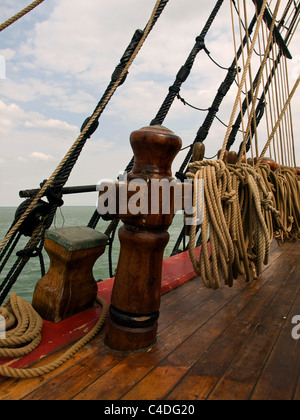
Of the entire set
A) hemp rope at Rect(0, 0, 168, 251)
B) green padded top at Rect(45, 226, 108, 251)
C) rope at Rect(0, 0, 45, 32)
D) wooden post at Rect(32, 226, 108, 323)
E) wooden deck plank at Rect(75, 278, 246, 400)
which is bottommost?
wooden deck plank at Rect(75, 278, 246, 400)

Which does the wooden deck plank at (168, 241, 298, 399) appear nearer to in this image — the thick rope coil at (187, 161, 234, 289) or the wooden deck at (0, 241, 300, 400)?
the wooden deck at (0, 241, 300, 400)

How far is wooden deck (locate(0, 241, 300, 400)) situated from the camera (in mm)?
909

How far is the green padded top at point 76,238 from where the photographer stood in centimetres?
122

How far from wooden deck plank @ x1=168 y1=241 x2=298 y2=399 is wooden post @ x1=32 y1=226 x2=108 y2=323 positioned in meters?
0.56

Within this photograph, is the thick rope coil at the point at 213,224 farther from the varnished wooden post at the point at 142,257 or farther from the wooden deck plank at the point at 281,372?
the wooden deck plank at the point at 281,372

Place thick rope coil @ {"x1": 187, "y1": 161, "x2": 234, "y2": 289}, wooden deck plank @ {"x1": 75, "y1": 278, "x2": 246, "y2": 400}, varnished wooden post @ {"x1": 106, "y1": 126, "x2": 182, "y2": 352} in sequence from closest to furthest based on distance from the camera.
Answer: wooden deck plank @ {"x1": 75, "y1": 278, "x2": 246, "y2": 400} < varnished wooden post @ {"x1": 106, "y1": 126, "x2": 182, "y2": 352} < thick rope coil @ {"x1": 187, "y1": 161, "x2": 234, "y2": 289}

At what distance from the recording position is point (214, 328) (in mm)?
1319

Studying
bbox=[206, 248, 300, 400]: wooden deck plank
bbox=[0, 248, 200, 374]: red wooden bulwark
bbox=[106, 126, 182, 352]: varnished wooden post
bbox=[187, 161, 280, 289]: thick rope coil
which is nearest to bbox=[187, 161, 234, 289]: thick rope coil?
bbox=[187, 161, 280, 289]: thick rope coil

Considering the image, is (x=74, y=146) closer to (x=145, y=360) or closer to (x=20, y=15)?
(x=20, y=15)

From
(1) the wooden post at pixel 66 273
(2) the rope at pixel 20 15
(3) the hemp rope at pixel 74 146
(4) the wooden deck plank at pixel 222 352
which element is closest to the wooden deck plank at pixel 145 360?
(4) the wooden deck plank at pixel 222 352

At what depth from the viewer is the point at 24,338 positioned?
107 centimetres

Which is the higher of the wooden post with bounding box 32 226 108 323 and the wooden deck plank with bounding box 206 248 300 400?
the wooden post with bounding box 32 226 108 323

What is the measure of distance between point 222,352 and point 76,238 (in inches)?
27.6

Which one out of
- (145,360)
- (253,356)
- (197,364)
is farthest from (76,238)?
(253,356)
